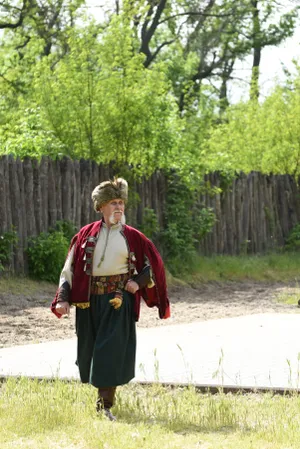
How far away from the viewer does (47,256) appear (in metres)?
15.6

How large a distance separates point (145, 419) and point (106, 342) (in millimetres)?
545

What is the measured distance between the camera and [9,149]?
1658cm

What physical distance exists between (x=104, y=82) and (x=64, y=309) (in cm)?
1121

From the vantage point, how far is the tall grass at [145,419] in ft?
18.1

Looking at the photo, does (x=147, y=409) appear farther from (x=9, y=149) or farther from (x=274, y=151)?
(x=274, y=151)

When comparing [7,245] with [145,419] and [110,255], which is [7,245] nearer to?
[110,255]

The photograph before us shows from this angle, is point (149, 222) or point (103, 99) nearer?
point (103, 99)

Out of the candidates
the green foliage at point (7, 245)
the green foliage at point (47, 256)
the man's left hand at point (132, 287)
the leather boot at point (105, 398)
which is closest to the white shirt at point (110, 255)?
the man's left hand at point (132, 287)

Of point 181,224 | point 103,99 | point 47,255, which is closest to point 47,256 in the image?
point 47,255

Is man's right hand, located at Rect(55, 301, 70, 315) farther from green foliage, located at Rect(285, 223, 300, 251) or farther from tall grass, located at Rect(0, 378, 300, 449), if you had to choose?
green foliage, located at Rect(285, 223, 300, 251)

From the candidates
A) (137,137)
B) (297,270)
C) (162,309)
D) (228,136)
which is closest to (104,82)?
(137,137)

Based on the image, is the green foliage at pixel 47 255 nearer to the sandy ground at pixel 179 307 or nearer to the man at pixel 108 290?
the sandy ground at pixel 179 307

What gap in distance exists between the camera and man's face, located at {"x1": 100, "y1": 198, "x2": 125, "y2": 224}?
6.61m

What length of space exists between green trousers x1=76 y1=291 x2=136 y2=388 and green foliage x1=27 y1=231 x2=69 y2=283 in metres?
8.96
